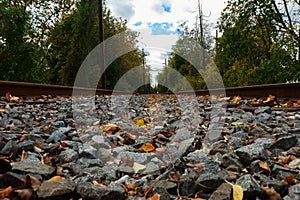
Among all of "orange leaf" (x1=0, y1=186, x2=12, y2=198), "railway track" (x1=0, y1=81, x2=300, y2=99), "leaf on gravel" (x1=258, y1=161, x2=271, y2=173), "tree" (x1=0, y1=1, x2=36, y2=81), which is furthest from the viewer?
"tree" (x1=0, y1=1, x2=36, y2=81)

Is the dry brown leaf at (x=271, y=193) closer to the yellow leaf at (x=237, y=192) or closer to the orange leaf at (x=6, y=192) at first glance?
the yellow leaf at (x=237, y=192)

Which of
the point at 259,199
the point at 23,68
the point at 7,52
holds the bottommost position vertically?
the point at 259,199

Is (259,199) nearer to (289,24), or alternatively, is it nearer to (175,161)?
(175,161)

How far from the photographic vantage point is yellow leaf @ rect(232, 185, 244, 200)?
0.91m

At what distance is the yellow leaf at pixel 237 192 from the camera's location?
2.97 feet

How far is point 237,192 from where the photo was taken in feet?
3.03

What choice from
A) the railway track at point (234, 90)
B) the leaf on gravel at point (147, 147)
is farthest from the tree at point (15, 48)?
the leaf on gravel at point (147, 147)

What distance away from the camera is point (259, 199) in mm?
923

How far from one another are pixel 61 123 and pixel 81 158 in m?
0.95

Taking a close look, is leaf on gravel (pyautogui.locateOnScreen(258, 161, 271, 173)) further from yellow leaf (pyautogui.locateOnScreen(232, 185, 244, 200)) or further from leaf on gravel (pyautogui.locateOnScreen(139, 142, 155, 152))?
leaf on gravel (pyautogui.locateOnScreen(139, 142, 155, 152))

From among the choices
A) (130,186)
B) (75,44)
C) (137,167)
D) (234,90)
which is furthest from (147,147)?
(75,44)

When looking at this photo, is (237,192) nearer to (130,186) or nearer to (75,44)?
(130,186)

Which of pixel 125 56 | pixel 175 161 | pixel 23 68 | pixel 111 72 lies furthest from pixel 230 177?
pixel 125 56

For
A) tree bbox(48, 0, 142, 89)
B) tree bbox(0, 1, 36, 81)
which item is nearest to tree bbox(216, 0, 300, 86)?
tree bbox(0, 1, 36, 81)
